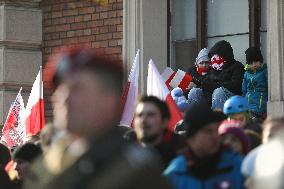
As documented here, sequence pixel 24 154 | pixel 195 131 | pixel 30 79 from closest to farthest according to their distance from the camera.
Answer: pixel 195 131, pixel 24 154, pixel 30 79

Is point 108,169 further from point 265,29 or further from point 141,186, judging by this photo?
point 265,29

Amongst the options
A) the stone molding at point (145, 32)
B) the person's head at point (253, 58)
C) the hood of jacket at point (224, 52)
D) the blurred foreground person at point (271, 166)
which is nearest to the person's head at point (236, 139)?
the blurred foreground person at point (271, 166)

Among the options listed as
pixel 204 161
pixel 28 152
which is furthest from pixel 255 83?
pixel 204 161

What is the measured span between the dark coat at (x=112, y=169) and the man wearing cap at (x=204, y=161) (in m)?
2.74

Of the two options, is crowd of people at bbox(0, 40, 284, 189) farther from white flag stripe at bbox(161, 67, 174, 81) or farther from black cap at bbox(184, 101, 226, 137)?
white flag stripe at bbox(161, 67, 174, 81)

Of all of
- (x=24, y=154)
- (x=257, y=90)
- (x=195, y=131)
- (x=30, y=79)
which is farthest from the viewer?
(x=30, y=79)

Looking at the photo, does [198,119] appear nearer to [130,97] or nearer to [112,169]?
[112,169]

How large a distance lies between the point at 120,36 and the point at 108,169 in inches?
384

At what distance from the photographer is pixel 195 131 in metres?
5.79

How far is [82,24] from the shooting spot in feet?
42.2

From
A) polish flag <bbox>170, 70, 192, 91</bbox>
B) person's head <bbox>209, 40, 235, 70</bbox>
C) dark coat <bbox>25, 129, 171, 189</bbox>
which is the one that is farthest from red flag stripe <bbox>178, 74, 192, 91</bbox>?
dark coat <bbox>25, 129, 171, 189</bbox>

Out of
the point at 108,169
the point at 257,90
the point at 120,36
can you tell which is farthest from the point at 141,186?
the point at 120,36

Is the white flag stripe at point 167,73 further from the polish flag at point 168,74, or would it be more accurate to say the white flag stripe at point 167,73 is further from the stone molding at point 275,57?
the stone molding at point 275,57

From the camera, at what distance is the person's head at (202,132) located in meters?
5.72
